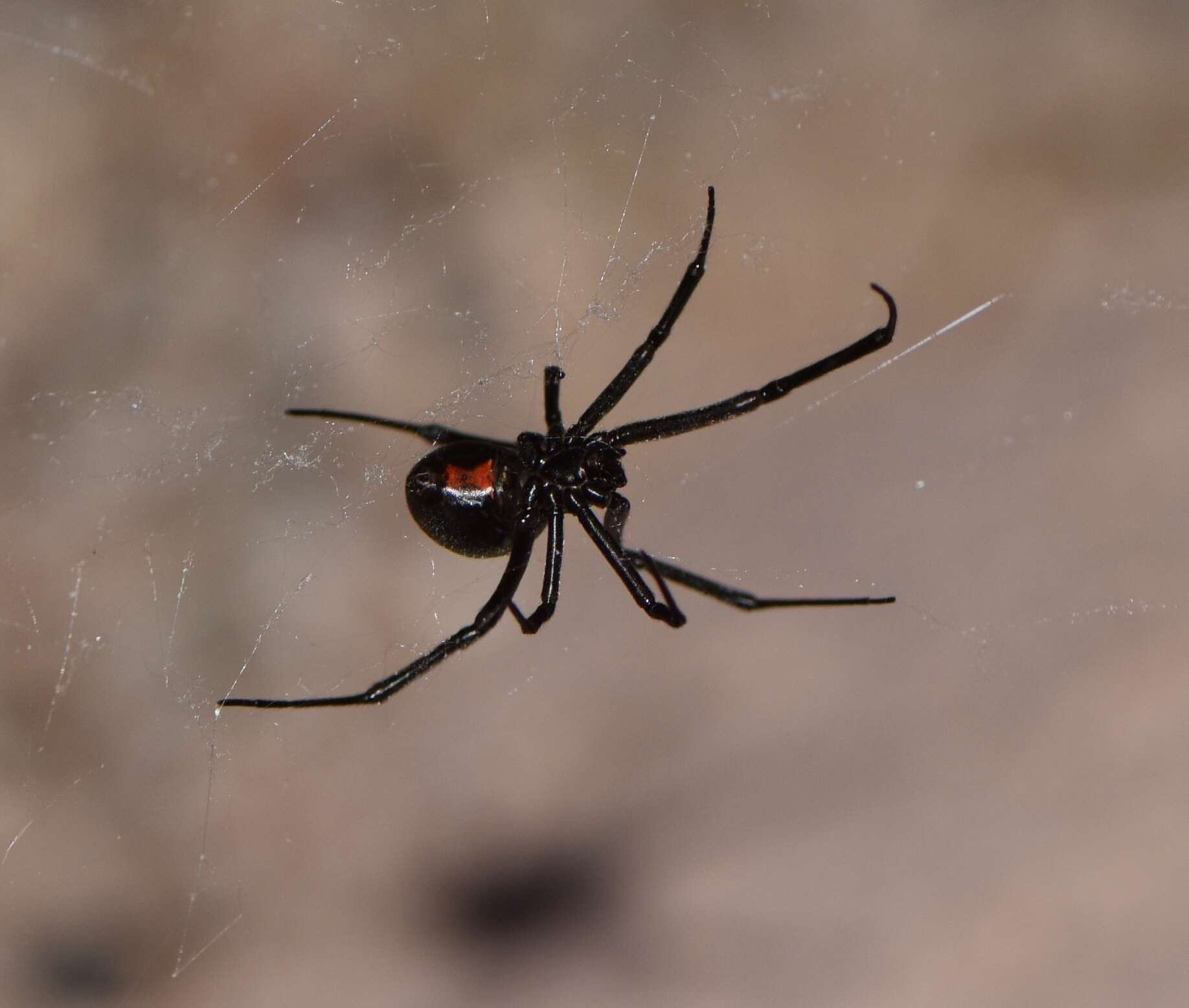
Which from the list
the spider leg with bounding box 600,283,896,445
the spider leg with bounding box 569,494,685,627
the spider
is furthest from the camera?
the spider leg with bounding box 569,494,685,627

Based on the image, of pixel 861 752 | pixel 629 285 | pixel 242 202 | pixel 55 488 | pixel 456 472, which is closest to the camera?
pixel 456 472

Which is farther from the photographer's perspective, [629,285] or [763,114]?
[763,114]

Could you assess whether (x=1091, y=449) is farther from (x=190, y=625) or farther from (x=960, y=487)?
(x=190, y=625)

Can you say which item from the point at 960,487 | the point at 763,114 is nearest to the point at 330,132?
the point at 763,114

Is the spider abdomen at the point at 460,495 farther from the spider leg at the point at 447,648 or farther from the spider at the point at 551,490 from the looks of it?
the spider leg at the point at 447,648

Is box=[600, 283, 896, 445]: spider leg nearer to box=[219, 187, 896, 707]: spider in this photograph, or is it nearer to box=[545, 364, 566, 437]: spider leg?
box=[219, 187, 896, 707]: spider

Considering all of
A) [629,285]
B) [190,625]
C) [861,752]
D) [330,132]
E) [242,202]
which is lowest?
[861,752]

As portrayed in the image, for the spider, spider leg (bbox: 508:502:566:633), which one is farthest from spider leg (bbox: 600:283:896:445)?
spider leg (bbox: 508:502:566:633)

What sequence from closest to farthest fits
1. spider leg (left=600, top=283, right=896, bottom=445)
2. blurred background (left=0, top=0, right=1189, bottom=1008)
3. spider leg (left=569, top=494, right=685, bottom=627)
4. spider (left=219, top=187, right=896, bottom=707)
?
spider leg (left=600, top=283, right=896, bottom=445) → spider (left=219, top=187, right=896, bottom=707) → spider leg (left=569, top=494, right=685, bottom=627) → blurred background (left=0, top=0, right=1189, bottom=1008)

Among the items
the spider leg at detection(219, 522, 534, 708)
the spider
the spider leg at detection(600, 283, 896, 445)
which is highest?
the spider leg at detection(600, 283, 896, 445)
